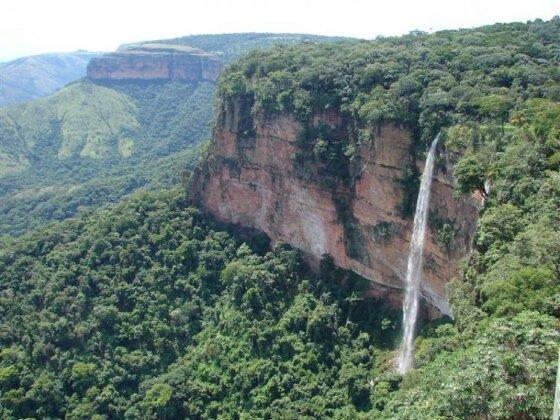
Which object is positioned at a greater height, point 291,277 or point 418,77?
point 418,77

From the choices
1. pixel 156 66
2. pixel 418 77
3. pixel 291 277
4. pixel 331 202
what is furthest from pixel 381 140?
pixel 156 66

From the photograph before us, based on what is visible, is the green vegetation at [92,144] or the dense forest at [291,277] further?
the green vegetation at [92,144]

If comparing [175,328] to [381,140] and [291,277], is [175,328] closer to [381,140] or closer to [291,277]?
[291,277]

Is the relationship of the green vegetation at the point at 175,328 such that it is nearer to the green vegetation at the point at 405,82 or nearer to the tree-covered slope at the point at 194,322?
the tree-covered slope at the point at 194,322

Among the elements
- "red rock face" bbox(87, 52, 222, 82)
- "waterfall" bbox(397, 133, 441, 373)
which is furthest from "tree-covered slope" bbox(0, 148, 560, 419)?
"red rock face" bbox(87, 52, 222, 82)

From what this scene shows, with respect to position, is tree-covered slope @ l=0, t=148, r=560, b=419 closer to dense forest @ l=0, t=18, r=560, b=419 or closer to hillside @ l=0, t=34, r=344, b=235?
dense forest @ l=0, t=18, r=560, b=419

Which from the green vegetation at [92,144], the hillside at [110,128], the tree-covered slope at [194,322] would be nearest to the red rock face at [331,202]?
the tree-covered slope at [194,322]

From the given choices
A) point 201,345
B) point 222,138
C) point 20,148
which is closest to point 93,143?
point 20,148
